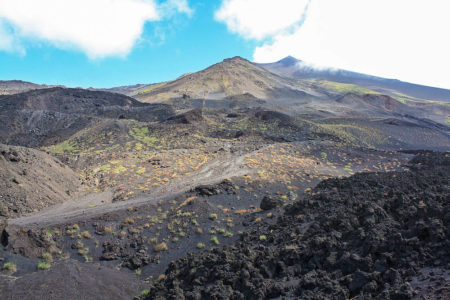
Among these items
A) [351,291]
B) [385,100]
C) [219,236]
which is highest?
[385,100]

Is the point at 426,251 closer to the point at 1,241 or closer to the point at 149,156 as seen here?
the point at 1,241

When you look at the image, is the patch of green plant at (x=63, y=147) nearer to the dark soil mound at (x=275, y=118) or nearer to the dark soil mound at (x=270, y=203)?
the dark soil mound at (x=270, y=203)

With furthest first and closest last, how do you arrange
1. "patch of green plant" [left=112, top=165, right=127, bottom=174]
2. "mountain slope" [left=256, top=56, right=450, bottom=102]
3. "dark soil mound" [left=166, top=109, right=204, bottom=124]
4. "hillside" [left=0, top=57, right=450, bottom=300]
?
"mountain slope" [left=256, top=56, right=450, bottom=102] < "dark soil mound" [left=166, top=109, right=204, bottom=124] < "patch of green plant" [left=112, top=165, right=127, bottom=174] < "hillside" [left=0, top=57, right=450, bottom=300]

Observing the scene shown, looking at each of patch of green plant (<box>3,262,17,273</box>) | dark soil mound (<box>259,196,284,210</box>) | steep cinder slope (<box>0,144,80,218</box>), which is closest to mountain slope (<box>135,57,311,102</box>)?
steep cinder slope (<box>0,144,80,218</box>)

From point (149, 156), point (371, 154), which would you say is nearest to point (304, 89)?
point (371, 154)

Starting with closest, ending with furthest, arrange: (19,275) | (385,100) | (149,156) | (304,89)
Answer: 1. (19,275)
2. (149,156)
3. (385,100)
4. (304,89)

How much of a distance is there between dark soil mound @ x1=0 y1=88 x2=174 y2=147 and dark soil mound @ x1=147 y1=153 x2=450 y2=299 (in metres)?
41.6

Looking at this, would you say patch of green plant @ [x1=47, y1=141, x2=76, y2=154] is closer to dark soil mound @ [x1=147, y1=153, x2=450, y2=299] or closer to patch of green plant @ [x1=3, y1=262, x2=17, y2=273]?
patch of green plant @ [x1=3, y1=262, x2=17, y2=273]

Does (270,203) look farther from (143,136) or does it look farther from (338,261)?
(143,136)

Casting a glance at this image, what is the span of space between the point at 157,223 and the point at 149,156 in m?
17.2

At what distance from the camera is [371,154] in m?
37.0

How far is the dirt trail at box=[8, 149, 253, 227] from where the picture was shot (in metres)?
15.7

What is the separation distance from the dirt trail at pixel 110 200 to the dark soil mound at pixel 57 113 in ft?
92.1

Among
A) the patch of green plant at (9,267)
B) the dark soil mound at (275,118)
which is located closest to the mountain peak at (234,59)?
the dark soil mound at (275,118)
